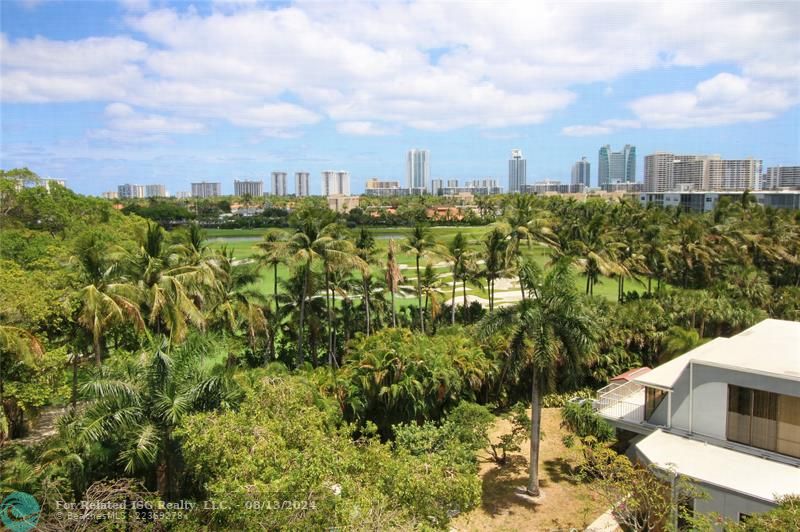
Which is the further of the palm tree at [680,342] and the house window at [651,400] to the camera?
the palm tree at [680,342]

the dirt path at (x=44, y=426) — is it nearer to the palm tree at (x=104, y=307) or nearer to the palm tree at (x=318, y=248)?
the palm tree at (x=104, y=307)

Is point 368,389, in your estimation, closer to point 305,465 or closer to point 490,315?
point 490,315

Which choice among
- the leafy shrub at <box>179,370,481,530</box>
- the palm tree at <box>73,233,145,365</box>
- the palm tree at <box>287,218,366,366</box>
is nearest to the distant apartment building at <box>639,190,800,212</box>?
the palm tree at <box>287,218,366,366</box>

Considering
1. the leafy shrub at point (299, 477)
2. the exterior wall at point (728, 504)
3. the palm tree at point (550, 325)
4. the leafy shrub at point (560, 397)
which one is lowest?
the leafy shrub at point (560, 397)

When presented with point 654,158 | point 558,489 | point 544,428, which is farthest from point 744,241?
point 654,158

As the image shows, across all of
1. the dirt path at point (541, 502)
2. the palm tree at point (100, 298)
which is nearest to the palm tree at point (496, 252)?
the dirt path at point (541, 502)

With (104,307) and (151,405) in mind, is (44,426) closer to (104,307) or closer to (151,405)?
(104,307)
